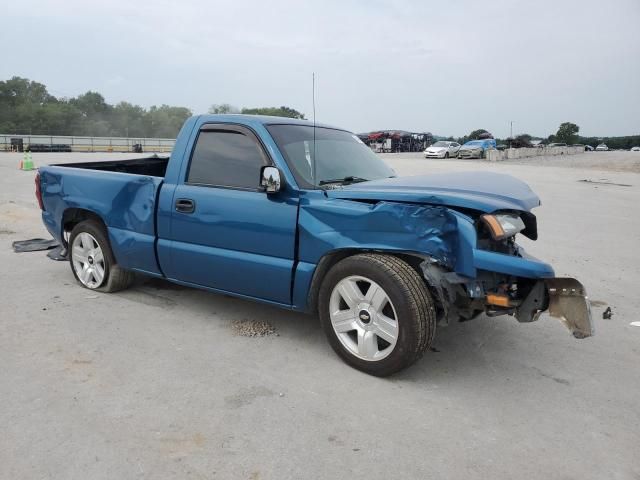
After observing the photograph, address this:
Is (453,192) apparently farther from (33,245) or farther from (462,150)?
(462,150)

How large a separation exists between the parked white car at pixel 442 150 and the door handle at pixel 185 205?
3584cm

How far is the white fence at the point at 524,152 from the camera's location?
3612cm

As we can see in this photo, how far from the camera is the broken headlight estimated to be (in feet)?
10.1

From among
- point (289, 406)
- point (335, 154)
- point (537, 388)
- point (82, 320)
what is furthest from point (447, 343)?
point (82, 320)

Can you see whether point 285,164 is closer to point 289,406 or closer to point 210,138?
point 210,138

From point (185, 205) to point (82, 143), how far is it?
2064 inches

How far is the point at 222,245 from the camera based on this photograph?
4.05 meters

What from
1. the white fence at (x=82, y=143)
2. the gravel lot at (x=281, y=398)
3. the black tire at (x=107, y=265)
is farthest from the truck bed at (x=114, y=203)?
the white fence at (x=82, y=143)

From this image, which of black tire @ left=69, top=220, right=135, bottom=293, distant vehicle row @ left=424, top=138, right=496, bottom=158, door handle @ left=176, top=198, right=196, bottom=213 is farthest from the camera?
distant vehicle row @ left=424, top=138, right=496, bottom=158

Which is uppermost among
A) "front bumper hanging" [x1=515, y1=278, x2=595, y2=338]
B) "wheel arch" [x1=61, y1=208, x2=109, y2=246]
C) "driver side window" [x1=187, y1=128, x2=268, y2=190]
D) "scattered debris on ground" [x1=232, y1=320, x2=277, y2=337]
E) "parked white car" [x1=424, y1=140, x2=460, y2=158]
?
"parked white car" [x1=424, y1=140, x2=460, y2=158]

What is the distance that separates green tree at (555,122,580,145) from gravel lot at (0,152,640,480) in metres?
113

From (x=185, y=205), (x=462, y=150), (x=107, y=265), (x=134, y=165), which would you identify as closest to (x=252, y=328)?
(x=185, y=205)

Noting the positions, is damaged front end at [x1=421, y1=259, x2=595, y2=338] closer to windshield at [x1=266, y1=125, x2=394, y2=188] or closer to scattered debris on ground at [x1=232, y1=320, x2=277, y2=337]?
windshield at [x1=266, y1=125, x2=394, y2=188]

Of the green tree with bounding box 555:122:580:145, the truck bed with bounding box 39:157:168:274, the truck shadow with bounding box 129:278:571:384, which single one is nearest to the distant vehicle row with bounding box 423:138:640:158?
the truck shadow with bounding box 129:278:571:384
